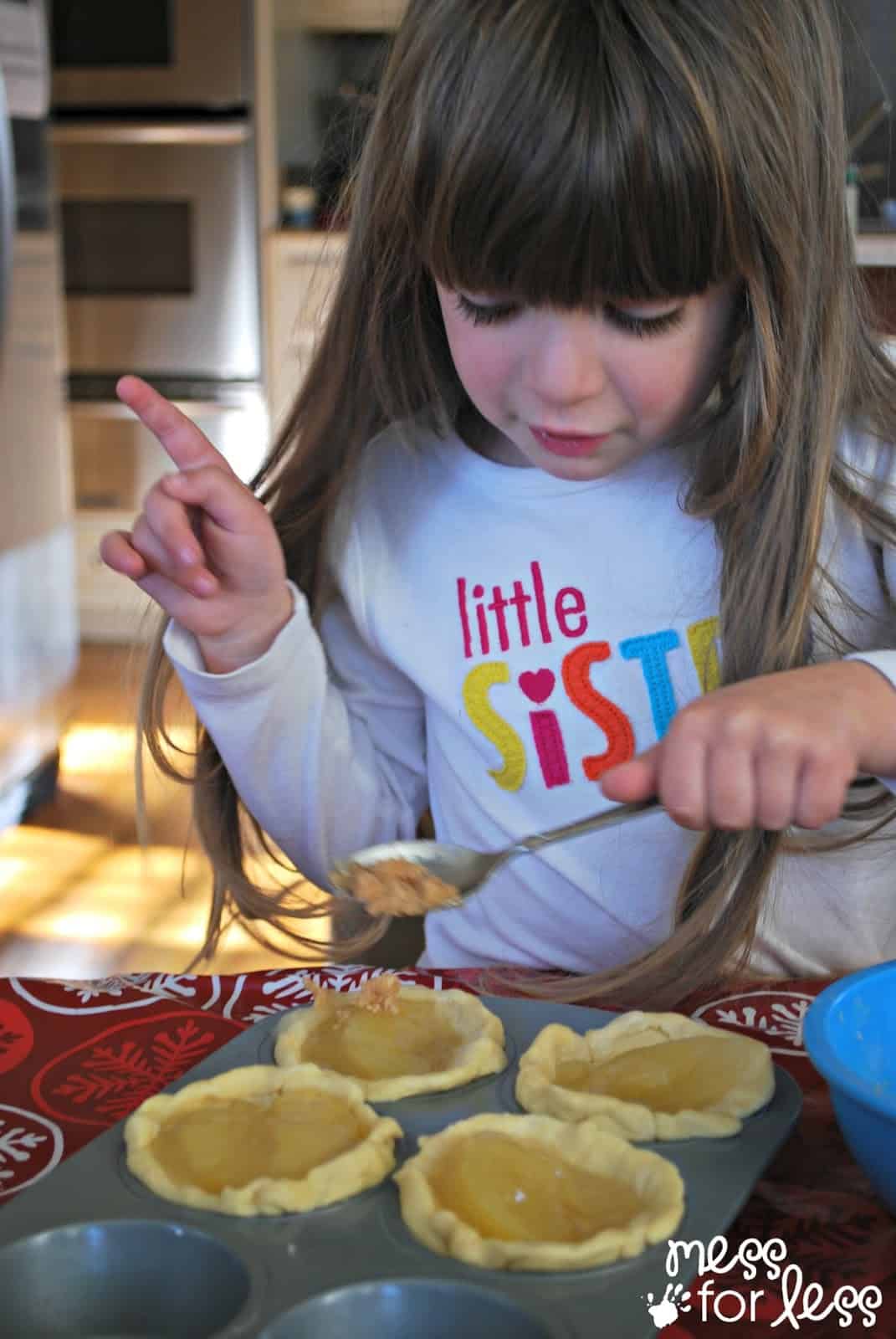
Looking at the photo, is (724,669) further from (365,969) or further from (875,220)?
(875,220)

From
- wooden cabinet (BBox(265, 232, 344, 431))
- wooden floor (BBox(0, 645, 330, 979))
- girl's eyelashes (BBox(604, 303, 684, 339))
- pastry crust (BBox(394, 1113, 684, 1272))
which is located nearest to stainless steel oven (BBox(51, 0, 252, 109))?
wooden cabinet (BBox(265, 232, 344, 431))

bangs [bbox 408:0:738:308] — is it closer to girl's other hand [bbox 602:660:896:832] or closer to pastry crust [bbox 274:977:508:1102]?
girl's other hand [bbox 602:660:896:832]

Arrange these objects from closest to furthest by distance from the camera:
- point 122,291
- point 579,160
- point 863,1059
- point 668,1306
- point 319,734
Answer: point 668,1306
point 863,1059
point 579,160
point 319,734
point 122,291

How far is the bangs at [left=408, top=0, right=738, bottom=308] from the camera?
783mm

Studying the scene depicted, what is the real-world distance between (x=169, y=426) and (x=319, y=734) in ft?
0.95

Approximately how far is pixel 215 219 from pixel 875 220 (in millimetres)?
1489

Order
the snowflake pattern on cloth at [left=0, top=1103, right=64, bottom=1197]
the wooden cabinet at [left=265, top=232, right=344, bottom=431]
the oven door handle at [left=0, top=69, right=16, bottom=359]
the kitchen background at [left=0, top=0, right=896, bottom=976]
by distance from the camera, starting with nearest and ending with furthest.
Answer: the snowflake pattern on cloth at [left=0, top=1103, right=64, bottom=1197] → the oven door handle at [left=0, top=69, right=16, bottom=359] → the kitchen background at [left=0, top=0, right=896, bottom=976] → the wooden cabinet at [left=265, top=232, right=344, bottom=431]

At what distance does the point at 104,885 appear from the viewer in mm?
2453

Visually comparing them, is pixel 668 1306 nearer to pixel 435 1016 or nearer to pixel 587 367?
pixel 435 1016

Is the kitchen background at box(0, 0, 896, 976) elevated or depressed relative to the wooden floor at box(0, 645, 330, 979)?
elevated

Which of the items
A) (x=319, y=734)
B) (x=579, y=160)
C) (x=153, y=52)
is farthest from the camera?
(x=153, y=52)

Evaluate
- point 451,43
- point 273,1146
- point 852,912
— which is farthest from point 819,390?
point 273,1146
